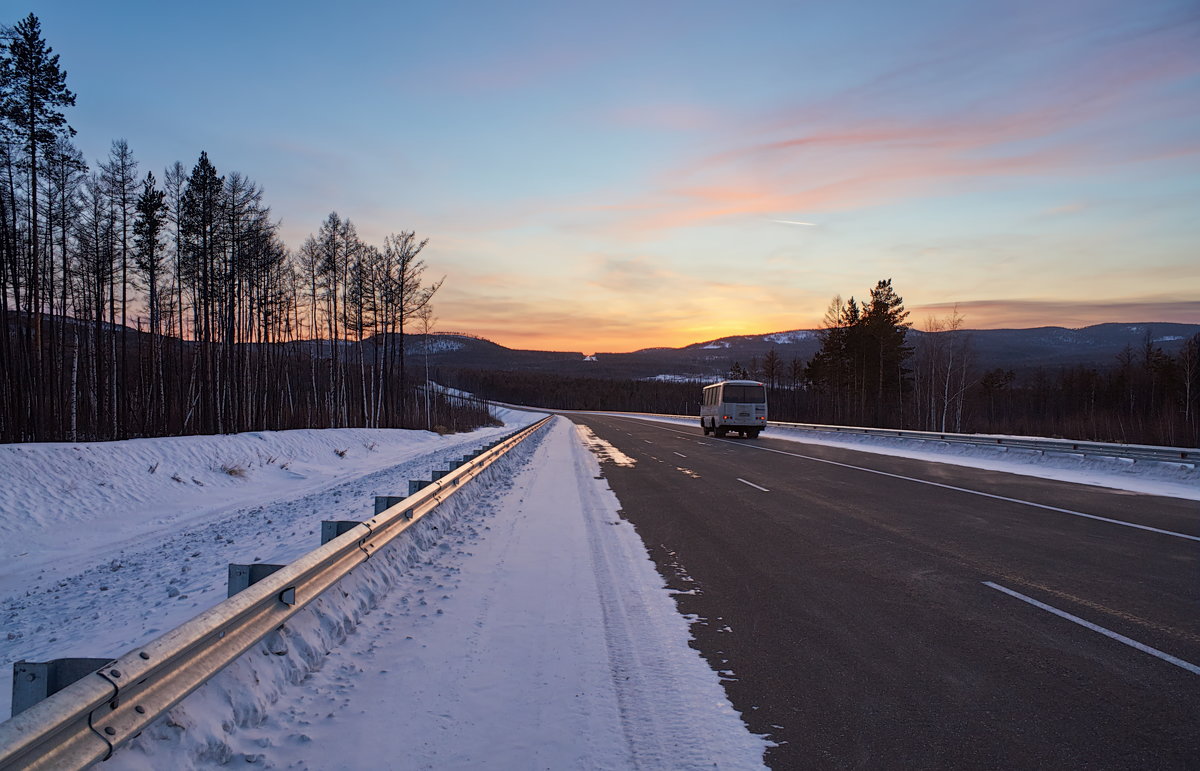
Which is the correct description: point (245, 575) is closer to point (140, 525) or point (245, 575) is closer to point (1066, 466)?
point (140, 525)

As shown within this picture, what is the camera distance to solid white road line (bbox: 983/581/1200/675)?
4.38m

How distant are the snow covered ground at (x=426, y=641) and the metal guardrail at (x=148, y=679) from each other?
19cm

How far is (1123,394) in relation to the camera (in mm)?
81812

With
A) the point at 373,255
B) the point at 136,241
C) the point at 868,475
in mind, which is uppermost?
the point at 373,255

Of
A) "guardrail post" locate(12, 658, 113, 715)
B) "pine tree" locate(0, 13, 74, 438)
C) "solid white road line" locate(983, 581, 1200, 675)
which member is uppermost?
"pine tree" locate(0, 13, 74, 438)

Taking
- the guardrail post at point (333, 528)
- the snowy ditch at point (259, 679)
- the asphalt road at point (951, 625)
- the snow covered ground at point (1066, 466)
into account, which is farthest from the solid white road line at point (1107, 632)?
the snow covered ground at point (1066, 466)

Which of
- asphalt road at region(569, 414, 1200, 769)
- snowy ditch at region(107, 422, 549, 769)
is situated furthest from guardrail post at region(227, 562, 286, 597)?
asphalt road at region(569, 414, 1200, 769)

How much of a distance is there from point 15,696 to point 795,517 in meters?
9.68

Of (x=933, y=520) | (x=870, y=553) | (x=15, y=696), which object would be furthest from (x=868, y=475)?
(x=15, y=696)

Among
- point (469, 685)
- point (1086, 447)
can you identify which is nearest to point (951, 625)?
point (469, 685)

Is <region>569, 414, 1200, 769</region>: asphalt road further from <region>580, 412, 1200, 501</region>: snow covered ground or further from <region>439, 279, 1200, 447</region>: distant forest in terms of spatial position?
<region>439, 279, 1200, 447</region>: distant forest

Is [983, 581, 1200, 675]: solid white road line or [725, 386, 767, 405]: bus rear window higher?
[725, 386, 767, 405]: bus rear window

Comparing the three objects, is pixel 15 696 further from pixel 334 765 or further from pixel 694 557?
pixel 694 557

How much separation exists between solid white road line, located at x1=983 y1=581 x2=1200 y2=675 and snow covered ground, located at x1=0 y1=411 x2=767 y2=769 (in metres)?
3.25
